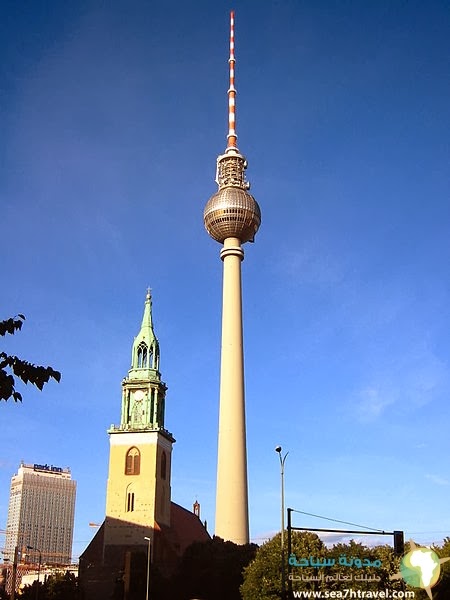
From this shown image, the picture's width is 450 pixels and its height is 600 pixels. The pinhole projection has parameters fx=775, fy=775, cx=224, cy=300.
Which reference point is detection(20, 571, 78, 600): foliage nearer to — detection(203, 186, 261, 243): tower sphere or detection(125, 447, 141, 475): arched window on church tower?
detection(125, 447, 141, 475): arched window on church tower

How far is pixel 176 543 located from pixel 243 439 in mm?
16844

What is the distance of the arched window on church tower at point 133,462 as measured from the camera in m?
94.4

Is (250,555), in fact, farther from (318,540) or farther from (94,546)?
(94,546)

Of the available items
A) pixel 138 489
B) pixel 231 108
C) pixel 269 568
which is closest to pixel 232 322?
pixel 138 489

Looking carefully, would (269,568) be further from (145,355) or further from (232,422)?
(145,355)

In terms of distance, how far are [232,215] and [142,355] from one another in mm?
22500

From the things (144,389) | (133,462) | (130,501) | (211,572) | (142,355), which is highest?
(142,355)

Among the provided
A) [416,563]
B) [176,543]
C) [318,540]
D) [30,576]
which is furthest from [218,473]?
[416,563]

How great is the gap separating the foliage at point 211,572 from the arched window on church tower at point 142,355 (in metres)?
28.4

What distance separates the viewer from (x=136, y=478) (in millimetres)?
93750

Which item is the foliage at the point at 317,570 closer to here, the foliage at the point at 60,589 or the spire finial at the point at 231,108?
the foliage at the point at 60,589

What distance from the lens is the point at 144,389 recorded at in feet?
326

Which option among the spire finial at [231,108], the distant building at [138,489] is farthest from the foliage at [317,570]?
the spire finial at [231,108]

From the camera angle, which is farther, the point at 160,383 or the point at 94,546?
the point at 160,383
